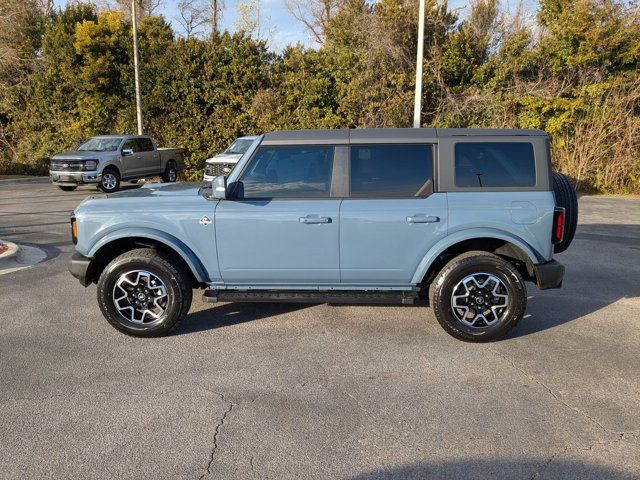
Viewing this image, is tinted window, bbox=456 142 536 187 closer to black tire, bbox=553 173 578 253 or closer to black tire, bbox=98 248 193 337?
black tire, bbox=553 173 578 253

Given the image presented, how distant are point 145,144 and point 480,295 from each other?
15541 mm

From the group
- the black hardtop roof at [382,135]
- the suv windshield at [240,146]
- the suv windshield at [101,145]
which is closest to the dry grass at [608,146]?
the suv windshield at [240,146]


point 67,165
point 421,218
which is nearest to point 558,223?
point 421,218

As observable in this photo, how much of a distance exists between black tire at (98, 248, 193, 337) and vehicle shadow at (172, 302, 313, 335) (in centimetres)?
24

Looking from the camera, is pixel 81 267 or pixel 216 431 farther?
pixel 81 267

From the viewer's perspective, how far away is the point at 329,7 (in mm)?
33781

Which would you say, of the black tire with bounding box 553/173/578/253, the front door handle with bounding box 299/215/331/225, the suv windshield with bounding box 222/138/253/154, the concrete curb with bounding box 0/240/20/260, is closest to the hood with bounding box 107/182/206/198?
the front door handle with bounding box 299/215/331/225

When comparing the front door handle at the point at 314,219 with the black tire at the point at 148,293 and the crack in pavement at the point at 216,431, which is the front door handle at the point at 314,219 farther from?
the crack in pavement at the point at 216,431

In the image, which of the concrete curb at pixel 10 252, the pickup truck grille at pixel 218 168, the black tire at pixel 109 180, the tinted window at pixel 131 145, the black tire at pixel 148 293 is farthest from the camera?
the tinted window at pixel 131 145

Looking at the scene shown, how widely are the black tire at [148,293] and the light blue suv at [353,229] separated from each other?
0.01 meters

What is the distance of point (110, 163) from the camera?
16.2 m

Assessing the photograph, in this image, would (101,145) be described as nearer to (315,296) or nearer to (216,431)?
(315,296)

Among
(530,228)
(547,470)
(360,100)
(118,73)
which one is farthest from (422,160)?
(118,73)

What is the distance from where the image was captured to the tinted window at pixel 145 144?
17.4 meters
